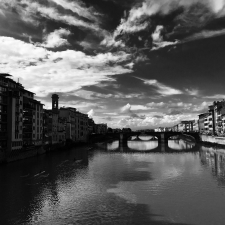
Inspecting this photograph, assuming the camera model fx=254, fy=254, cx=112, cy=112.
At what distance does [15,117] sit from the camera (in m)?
85.2

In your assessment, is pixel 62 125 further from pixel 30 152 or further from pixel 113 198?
pixel 113 198

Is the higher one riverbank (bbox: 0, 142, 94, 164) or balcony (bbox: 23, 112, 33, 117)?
balcony (bbox: 23, 112, 33, 117)

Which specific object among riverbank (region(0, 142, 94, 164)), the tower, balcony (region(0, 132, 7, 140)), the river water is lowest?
the river water

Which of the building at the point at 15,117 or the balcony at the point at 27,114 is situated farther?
the balcony at the point at 27,114

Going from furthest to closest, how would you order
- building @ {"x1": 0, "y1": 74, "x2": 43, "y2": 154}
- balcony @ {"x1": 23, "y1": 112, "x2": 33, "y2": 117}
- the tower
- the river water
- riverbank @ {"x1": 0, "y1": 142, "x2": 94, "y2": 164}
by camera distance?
the tower → balcony @ {"x1": 23, "y1": 112, "x2": 33, "y2": 117} → building @ {"x1": 0, "y1": 74, "x2": 43, "y2": 154} → riverbank @ {"x1": 0, "y1": 142, "x2": 94, "y2": 164} → the river water

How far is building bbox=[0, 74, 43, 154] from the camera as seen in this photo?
8000 cm

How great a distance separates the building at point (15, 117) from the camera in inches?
3150

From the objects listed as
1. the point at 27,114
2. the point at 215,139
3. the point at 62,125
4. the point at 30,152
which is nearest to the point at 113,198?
the point at 30,152

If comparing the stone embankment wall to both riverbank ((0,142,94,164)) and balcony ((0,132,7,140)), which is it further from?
balcony ((0,132,7,140))

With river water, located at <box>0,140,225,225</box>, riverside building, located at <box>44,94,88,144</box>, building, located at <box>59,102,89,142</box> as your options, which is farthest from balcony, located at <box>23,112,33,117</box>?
building, located at <box>59,102,89,142</box>

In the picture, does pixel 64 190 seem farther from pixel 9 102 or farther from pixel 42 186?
pixel 9 102

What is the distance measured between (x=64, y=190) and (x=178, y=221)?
73.9 ft

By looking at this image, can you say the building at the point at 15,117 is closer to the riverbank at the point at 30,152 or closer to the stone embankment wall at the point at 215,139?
the riverbank at the point at 30,152

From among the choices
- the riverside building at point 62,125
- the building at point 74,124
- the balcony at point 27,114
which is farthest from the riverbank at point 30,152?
the building at point 74,124
